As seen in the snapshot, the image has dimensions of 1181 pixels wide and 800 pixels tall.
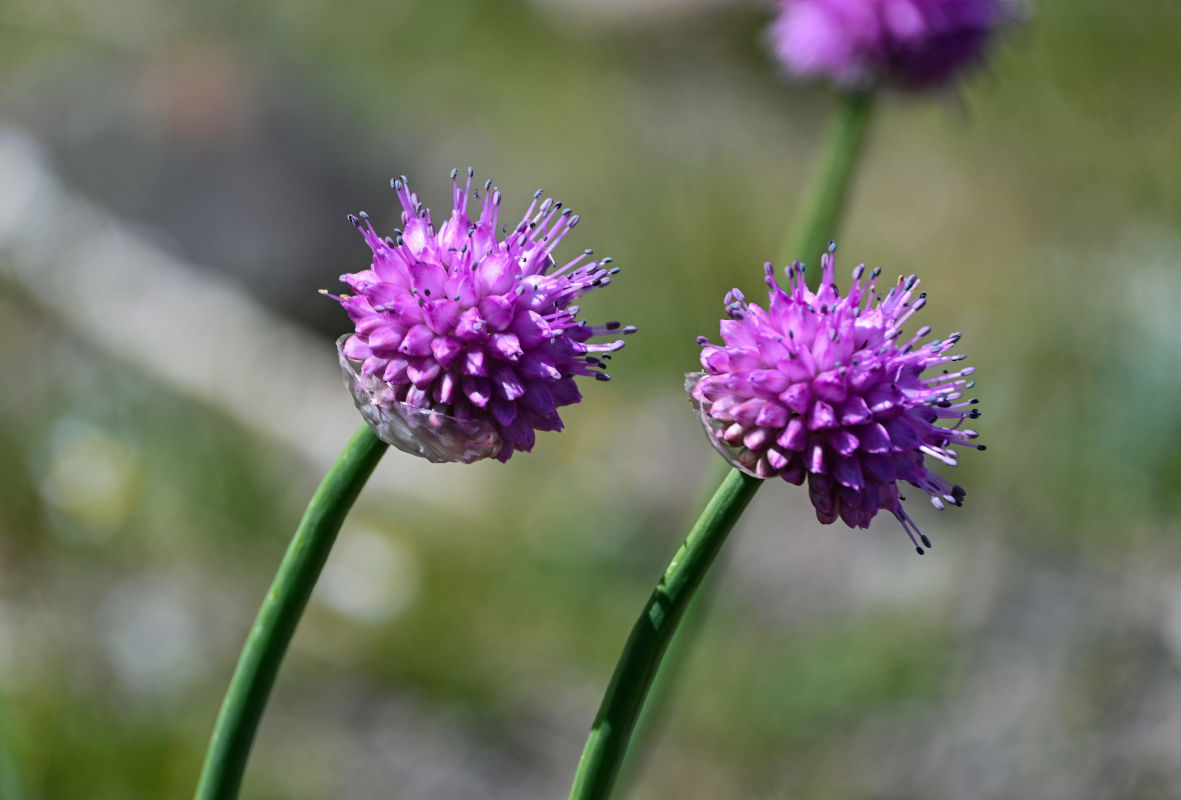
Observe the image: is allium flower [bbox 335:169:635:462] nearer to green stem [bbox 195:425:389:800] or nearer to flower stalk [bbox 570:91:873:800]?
green stem [bbox 195:425:389:800]

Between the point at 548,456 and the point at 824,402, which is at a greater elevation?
the point at 548,456

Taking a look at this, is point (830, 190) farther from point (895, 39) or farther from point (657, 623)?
point (657, 623)

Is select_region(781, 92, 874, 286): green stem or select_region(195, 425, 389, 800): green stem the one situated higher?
select_region(781, 92, 874, 286): green stem

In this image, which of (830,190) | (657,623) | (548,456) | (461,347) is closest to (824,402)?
(657,623)

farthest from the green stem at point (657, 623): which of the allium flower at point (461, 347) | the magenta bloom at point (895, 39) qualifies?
the magenta bloom at point (895, 39)

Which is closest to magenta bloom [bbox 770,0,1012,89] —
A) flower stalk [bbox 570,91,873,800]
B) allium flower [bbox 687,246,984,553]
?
allium flower [bbox 687,246,984,553]

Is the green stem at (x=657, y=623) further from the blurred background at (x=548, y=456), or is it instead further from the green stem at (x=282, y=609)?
the blurred background at (x=548, y=456)
